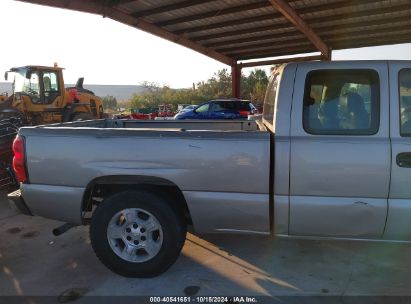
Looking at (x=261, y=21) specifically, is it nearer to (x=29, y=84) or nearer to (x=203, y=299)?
(x=29, y=84)

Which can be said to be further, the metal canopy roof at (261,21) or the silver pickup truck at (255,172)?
the metal canopy roof at (261,21)

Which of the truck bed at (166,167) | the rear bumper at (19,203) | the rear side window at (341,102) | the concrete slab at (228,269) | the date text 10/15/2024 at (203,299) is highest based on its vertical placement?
the rear side window at (341,102)

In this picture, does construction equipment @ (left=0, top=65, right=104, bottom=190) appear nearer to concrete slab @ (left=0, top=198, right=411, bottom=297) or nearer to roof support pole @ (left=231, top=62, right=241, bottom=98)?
roof support pole @ (left=231, top=62, right=241, bottom=98)

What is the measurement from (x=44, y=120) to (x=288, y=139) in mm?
11641

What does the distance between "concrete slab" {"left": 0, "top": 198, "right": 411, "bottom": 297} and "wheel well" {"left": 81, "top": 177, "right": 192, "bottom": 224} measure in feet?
1.86

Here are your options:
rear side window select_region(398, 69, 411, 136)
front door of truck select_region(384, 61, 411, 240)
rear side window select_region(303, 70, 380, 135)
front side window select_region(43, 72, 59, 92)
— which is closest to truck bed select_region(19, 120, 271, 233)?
rear side window select_region(303, 70, 380, 135)

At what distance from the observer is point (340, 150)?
327cm

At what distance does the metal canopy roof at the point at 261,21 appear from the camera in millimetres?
10281

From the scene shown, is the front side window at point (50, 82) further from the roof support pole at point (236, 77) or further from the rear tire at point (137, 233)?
the rear tire at point (137, 233)

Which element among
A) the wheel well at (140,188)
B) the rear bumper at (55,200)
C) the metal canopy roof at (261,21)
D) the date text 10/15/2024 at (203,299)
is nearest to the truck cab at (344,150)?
the date text 10/15/2024 at (203,299)

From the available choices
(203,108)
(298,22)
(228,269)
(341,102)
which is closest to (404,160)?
(341,102)

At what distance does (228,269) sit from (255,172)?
1160 mm

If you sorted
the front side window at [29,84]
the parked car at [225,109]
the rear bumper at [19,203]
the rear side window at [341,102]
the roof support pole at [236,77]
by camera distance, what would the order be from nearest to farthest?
the rear side window at [341,102] → the rear bumper at [19,203] → the front side window at [29,84] → the parked car at [225,109] → the roof support pole at [236,77]

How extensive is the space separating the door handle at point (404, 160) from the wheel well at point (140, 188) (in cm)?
187
